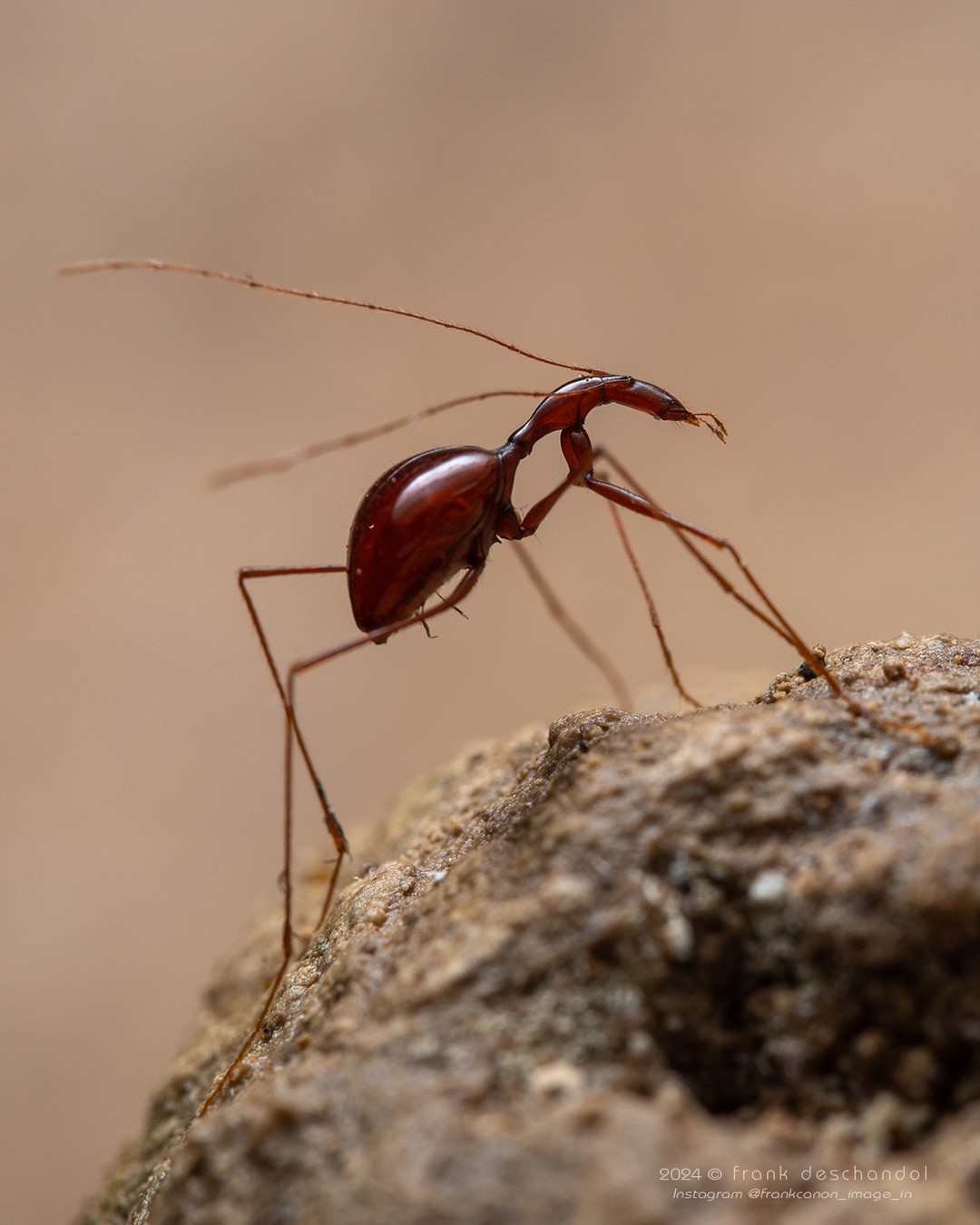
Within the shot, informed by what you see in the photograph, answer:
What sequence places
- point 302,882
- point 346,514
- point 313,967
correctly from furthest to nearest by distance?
point 346,514 → point 302,882 → point 313,967

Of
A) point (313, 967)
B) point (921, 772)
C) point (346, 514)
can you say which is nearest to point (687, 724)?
point (921, 772)

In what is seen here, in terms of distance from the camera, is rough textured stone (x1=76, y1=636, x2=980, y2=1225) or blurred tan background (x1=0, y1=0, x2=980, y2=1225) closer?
rough textured stone (x1=76, y1=636, x2=980, y2=1225)

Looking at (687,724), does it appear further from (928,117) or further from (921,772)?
(928,117)

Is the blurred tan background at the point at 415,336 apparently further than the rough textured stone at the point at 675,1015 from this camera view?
Yes

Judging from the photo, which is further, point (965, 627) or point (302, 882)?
point (965, 627)
